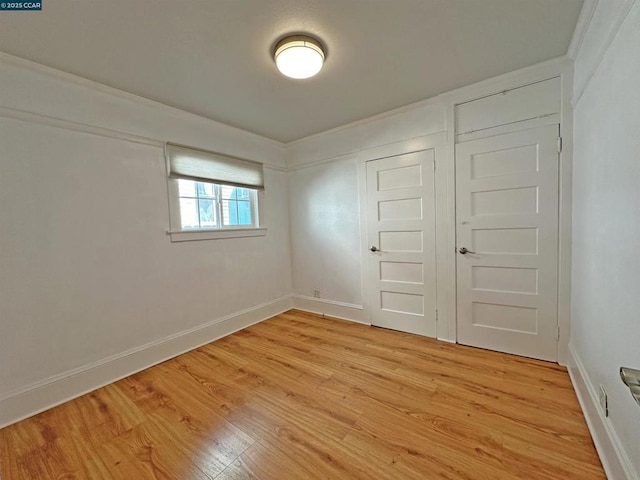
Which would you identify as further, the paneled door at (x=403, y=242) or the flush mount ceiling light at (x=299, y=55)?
the paneled door at (x=403, y=242)

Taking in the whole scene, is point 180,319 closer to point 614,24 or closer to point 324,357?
point 324,357

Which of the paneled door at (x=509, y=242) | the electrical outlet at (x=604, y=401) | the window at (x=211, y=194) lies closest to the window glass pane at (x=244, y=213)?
the window at (x=211, y=194)

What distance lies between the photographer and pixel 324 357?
97.3 inches

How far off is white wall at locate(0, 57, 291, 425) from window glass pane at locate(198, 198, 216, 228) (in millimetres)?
237

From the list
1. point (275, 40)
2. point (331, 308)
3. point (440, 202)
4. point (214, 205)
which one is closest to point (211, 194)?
point (214, 205)

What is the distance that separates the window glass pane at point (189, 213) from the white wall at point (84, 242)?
7.6 inches

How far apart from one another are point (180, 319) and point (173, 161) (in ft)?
5.28

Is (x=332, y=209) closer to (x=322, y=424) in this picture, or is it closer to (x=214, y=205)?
(x=214, y=205)

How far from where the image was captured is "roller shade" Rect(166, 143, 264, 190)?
2.62 meters

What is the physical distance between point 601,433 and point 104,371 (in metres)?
3.34

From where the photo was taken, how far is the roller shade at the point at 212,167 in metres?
2.62

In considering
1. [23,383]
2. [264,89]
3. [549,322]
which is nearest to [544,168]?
[549,322]

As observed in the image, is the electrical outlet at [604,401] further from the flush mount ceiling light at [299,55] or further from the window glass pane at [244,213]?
the window glass pane at [244,213]

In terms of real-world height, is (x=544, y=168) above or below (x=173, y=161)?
below
